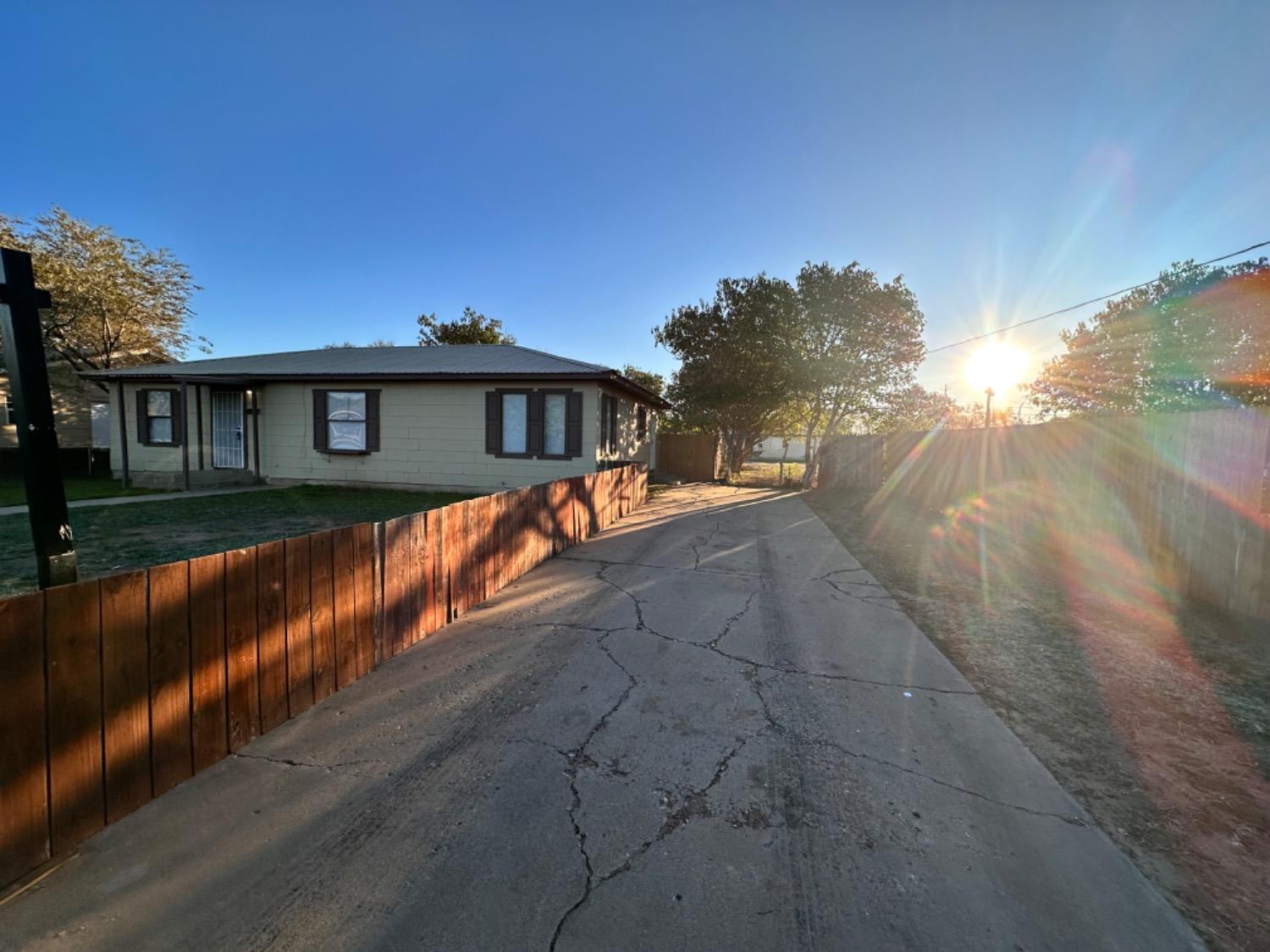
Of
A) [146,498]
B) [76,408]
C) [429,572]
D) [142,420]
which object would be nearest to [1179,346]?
[429,572]

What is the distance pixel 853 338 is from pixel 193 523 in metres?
15.9

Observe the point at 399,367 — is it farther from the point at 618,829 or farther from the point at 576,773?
the point at 618,829

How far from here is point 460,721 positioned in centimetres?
290

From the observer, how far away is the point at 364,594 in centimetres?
342

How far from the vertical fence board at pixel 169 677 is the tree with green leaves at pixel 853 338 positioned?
16.1 metres

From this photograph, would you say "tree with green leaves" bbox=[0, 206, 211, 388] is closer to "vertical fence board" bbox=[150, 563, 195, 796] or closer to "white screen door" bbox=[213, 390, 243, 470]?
"white screen door" bbox=[213, 390, 243, 470]

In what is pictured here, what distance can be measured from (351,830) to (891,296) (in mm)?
17400

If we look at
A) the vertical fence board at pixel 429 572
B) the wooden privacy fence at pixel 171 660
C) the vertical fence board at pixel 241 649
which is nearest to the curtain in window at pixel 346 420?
the vertical fence board at pixel 429 572

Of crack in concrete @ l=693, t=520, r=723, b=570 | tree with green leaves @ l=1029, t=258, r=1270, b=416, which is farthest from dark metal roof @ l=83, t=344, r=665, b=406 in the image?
tree with green leaves @ l=1029, t=258, r=1270, b=416

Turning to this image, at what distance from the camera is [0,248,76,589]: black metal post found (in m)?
2.22

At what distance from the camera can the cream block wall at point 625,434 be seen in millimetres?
12078

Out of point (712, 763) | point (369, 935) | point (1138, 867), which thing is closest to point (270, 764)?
point (369, 935)

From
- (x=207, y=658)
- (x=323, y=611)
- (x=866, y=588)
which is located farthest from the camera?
(x=866, y=588)

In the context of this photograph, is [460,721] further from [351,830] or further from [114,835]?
[114,835]
